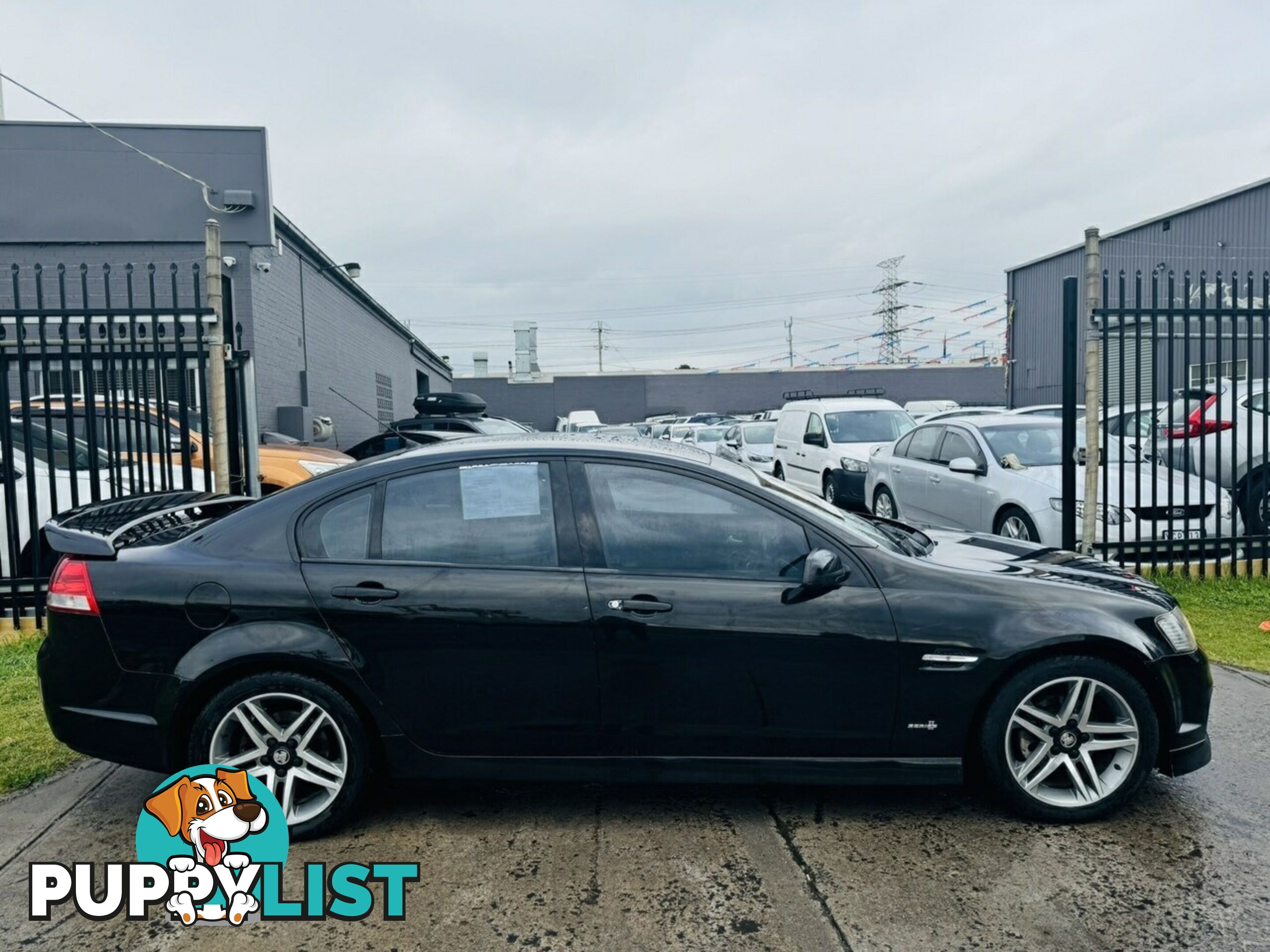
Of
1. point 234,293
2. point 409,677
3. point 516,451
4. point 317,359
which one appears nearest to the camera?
point 409,677

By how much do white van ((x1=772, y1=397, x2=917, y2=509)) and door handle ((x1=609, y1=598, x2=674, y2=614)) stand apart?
9.35 meters

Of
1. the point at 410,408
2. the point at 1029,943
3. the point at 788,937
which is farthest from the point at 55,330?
the point at 410,408

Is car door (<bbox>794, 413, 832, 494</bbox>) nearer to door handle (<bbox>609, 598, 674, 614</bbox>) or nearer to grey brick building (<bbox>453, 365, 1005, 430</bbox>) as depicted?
door handle (<bbox>609, 598, 674, 614</bbox>)

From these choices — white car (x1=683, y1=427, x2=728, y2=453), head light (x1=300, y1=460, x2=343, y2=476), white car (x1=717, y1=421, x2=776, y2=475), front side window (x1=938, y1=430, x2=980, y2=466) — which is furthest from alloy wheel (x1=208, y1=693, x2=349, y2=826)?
white car (x1=683, y1=427, x2=728, y2=453)

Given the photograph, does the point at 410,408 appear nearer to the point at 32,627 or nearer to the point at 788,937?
the point at 32,627

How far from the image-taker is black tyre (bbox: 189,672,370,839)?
338 cm

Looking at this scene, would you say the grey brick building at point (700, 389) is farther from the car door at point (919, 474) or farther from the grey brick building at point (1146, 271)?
the car door at point (919, 474)

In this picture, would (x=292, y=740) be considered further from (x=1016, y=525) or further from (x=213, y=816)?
(x=1016, y=525)

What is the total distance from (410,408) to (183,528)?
2843 centimetres

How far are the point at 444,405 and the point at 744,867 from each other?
1513cm

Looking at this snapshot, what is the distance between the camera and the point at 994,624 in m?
3.43

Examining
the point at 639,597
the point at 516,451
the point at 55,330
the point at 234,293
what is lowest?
the point at 639,597

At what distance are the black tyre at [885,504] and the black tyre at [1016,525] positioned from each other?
7.14 feet

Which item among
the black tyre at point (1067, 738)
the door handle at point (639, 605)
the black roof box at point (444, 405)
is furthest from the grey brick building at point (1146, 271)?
the door handle at point (639, 605)
